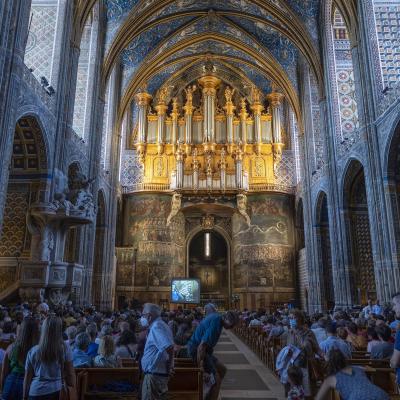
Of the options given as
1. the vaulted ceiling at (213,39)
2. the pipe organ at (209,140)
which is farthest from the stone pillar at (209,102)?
the vaulted ceiling at (213,39)

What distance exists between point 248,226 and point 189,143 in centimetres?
676

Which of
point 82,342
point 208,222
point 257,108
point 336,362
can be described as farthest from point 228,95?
point 336,362

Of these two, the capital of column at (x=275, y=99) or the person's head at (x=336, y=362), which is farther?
the capital of column at (x=275, y=99)

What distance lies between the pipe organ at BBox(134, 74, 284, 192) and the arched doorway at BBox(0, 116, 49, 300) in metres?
12.2

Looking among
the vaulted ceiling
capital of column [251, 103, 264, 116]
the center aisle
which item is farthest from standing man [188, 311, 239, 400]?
capital of column [251, 103, 264, 116]

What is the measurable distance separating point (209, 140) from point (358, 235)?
12145mm

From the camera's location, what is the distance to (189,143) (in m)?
26.7

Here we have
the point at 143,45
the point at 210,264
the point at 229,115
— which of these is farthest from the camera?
the point at 210,264

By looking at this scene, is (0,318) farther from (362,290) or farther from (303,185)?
(303,185)

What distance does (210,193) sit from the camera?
2547cm

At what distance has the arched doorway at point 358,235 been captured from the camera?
17359mm

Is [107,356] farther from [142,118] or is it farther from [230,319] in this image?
[142,118]

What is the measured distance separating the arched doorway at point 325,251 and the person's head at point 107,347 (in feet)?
55.9

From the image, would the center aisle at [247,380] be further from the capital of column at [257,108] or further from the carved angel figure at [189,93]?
the carved angel figure at [189,93]
